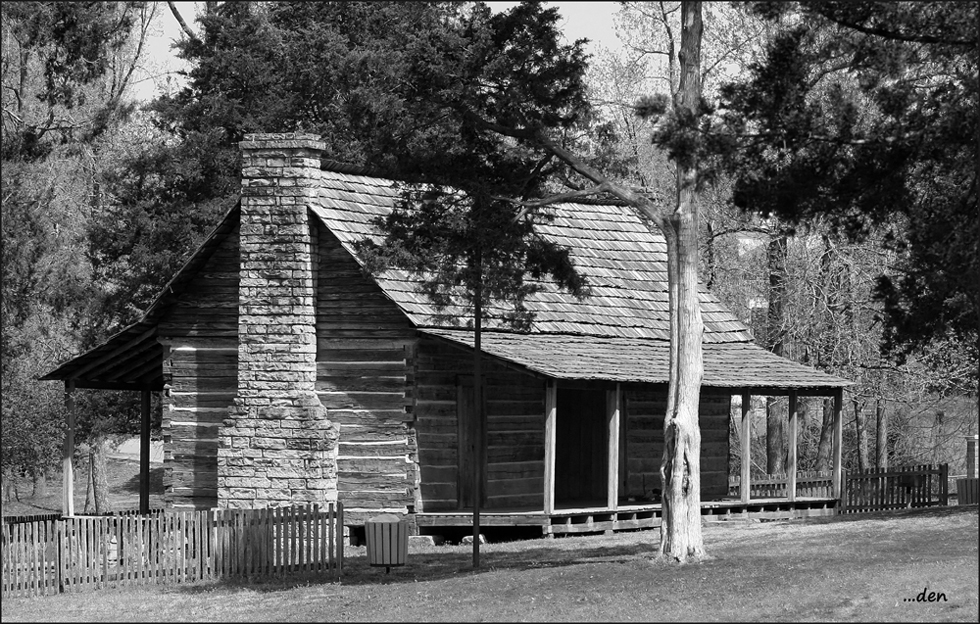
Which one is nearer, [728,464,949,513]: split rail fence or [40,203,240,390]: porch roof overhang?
[40,203,240,390]: porch roof overhang

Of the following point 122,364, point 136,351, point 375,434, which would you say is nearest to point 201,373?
point 136,351

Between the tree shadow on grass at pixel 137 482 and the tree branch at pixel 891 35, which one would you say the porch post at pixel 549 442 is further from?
the tree shadow on grass at pixel 137 482

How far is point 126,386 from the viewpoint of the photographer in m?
30.3

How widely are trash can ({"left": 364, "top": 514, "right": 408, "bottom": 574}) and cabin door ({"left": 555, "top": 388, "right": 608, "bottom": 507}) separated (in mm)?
9329

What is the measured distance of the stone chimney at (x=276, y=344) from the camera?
2673 cm

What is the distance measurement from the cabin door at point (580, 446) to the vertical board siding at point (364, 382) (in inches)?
193

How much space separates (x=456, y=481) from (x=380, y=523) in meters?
5.71

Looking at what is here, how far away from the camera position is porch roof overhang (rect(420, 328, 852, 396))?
87.2 ft

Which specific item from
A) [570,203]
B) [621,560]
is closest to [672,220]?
[621,560]

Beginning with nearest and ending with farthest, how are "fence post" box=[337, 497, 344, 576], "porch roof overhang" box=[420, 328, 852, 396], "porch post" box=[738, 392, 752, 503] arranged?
"fence post" box=[337, 497, 344, 576]
"porch roof overhang" box=[420, 328, 852, 396]
"porch post" box=[738, 392, 752, 503]

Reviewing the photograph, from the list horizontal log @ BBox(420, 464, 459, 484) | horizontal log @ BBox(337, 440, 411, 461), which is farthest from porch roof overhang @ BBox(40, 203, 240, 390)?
horizontal log @ BBox(420, 464, 459, 484)

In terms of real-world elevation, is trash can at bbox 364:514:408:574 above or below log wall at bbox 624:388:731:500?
below

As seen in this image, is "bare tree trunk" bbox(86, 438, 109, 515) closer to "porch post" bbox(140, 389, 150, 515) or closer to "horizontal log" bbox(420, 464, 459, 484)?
"porch post" bbox(140, 389, 150, 515)

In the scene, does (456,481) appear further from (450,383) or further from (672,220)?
(672,220)
